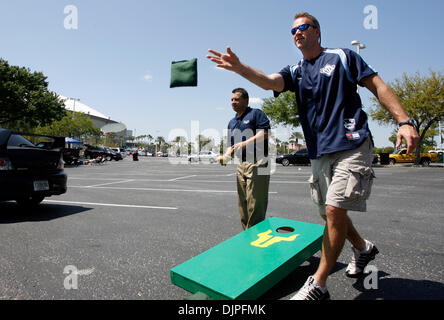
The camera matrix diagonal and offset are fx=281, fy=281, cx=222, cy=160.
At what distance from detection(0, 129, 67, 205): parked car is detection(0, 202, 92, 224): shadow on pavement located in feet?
1.13

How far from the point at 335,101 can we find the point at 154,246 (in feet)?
8.11

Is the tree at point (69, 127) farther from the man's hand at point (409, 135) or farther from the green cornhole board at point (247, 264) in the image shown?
the man's hand at point (409, 135)

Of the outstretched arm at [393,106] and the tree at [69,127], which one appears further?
the tree at [69,127]

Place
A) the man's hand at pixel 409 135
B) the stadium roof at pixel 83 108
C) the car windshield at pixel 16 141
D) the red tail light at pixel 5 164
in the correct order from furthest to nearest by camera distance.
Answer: the stadium roof at pixel 83 108 < the car windshield at pixel 16 141 < the red tail light at pixel 5 164 < the man's hand at pixel 409 135

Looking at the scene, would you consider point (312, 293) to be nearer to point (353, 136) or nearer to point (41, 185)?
point (353, 136)

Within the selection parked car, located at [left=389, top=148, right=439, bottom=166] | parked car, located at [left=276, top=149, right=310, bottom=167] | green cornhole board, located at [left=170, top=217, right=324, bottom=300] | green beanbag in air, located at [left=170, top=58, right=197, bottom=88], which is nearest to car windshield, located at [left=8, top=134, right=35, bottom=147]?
green beanbag in air, located at [left=170, top=58, right=197, bottom=88]

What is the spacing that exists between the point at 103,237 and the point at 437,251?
3924 mm

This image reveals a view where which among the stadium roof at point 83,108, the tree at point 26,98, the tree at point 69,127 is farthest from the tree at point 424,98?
the stadium roof at point 83,108

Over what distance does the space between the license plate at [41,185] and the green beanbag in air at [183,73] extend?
349 cm

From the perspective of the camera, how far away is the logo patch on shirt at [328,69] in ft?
7.00

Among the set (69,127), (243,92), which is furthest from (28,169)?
(69,127)

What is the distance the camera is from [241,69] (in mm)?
2039

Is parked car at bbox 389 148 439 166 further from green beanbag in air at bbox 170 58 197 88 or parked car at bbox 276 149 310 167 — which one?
green beanbag in air at bbox 170 58 197 88
